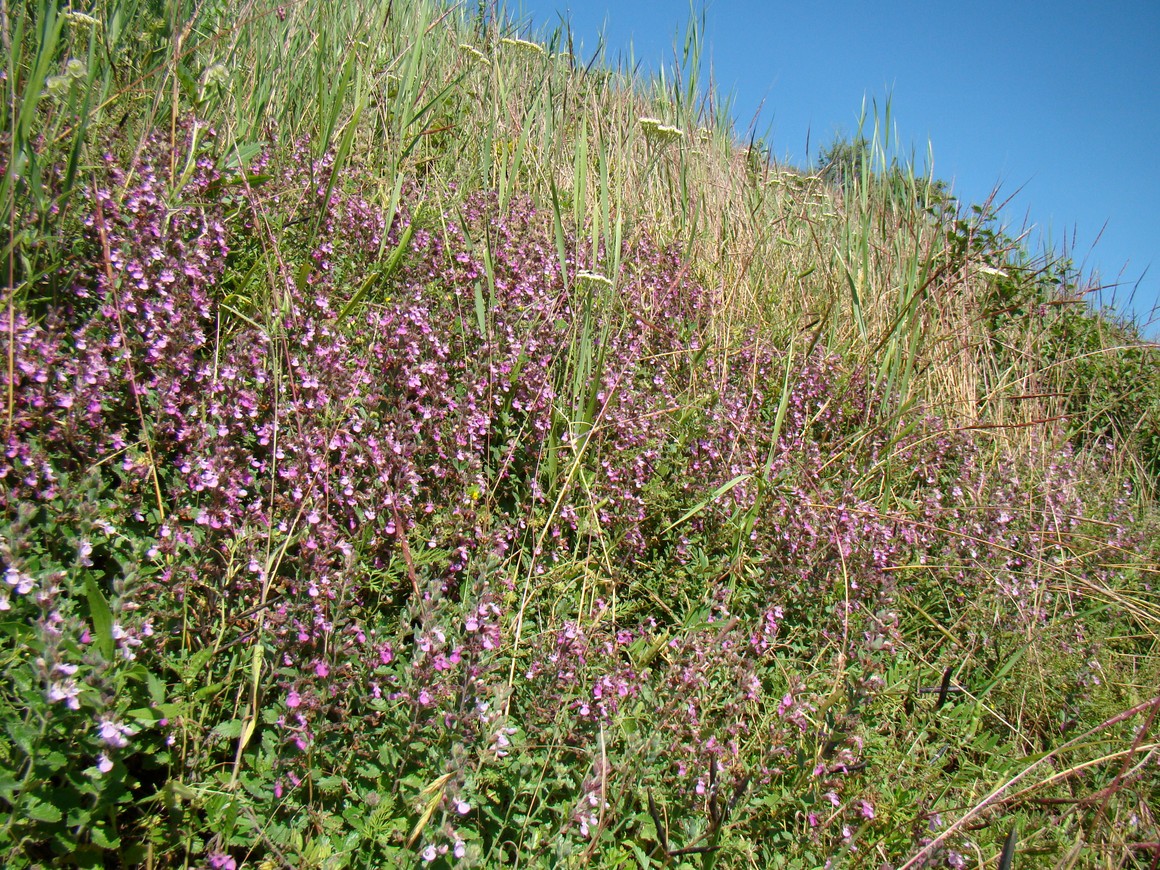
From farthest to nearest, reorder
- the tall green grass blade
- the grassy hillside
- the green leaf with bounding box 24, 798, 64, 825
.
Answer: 1. the tall green grass blade
2. the grassy hillside
3. the green leaf with bounding box 24, 798, 64, 825

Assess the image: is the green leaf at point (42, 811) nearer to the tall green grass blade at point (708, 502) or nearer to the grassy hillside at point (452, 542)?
the grassy hillside at point (452, 542)

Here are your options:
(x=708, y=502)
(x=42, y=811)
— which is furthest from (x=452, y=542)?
(x=42, y=811)

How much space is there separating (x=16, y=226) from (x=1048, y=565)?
376 centimetres

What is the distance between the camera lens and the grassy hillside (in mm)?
1567

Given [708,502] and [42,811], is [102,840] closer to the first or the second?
[42,811]

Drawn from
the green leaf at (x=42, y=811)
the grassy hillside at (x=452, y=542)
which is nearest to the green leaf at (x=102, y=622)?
the grassy hillside at (x=452, y=542)

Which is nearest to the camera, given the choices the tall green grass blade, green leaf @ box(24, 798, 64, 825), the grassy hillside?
green leaf @ box(24, 798, 64, 825)

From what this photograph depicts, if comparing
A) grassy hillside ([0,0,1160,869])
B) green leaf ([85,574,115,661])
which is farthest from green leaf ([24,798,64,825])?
green leaf ([85,574,115,661])

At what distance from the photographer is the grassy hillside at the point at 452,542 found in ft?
5.14

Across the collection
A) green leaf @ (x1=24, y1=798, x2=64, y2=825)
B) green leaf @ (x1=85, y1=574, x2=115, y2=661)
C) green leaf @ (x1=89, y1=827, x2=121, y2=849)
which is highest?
green leaf @ (x1=85, y1=574, x2=115, y2=661)

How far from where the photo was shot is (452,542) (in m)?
2.18

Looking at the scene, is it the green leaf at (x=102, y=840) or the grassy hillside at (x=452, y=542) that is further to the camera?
the grassy hillside at (x=452, y=542)

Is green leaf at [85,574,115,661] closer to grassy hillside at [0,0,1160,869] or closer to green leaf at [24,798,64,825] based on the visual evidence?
grassy hillside at [0,0,1160,869]

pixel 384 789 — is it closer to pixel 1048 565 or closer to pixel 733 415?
pixel 733 415
